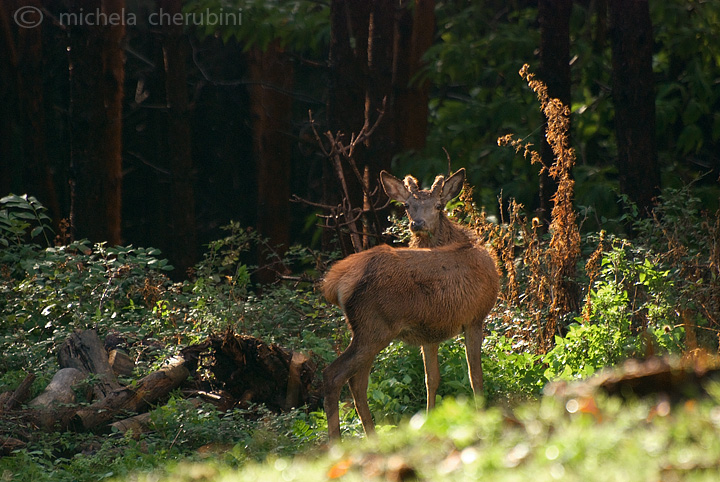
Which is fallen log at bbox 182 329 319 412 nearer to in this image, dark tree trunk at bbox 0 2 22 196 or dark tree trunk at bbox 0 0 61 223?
dark tree trunk at bbox 0 0 61 223

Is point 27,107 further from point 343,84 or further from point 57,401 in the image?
A: point 57,401

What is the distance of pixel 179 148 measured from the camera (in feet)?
55.3

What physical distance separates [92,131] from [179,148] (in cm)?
301

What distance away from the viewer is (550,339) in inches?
359

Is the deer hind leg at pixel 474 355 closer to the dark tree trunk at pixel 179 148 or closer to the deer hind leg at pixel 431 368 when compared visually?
the deer hind leg at pixel 431 368

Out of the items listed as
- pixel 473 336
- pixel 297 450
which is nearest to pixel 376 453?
pixel 297 450

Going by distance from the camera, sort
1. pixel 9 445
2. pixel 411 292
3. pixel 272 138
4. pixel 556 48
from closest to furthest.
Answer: pixel 411 292
pixel 9 445
pixel 556 48
pixel 272 138

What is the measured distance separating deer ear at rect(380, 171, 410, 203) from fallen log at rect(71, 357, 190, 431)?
2483 mm

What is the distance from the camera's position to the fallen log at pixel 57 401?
7.70 m

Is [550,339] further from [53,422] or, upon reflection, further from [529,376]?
[53,422]

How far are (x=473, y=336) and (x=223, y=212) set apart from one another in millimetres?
15825

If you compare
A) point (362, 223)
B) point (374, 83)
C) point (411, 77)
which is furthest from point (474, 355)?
point (411, 77)

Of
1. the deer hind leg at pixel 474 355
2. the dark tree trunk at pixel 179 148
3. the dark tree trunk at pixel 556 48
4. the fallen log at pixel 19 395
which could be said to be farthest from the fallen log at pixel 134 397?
the dark tree trunk at pixel 179 148

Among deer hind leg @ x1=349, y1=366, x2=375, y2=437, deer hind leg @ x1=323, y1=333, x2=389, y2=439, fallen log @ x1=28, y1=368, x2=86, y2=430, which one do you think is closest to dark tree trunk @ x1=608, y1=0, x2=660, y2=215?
deer hind leg @ x1=349, y1=366, x2=375, y2=437
